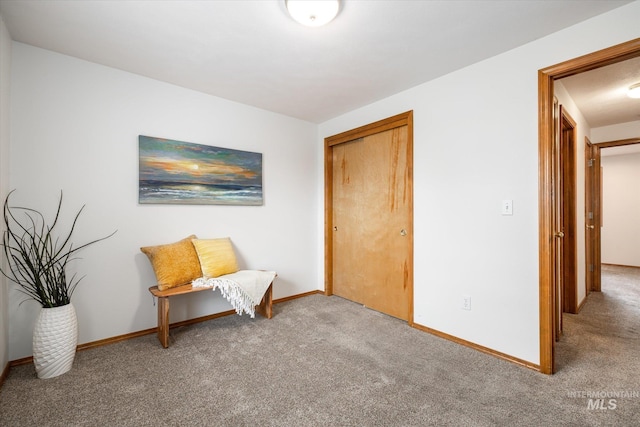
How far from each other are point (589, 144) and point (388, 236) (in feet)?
11.3

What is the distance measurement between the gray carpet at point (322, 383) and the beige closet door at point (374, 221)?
560 millimetres

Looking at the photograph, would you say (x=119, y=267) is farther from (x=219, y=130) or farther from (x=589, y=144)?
(x=589, y=144)

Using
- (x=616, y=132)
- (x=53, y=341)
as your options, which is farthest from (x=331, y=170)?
(x=616, y=132)

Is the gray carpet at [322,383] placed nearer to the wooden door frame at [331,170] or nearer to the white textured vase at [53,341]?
the white textured vase at [53,341]

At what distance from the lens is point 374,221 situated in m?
3.28

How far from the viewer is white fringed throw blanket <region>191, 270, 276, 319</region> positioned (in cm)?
253

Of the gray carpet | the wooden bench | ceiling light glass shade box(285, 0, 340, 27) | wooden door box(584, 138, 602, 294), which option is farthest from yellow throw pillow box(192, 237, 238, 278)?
wooden door box(584, 138, 602, 294)

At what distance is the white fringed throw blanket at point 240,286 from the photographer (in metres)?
2.53

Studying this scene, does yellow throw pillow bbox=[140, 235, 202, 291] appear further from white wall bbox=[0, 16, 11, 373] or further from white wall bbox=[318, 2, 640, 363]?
white wall bbox=[318, 2, 640, 363]

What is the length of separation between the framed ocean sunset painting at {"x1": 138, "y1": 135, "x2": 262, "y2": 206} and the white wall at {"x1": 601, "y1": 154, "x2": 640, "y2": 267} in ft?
24.1

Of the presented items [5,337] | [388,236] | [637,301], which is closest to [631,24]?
[388,236]

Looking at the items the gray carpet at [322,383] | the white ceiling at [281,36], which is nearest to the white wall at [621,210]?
the gray carpet at [322,383]

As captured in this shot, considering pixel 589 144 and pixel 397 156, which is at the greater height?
pixel 589 144

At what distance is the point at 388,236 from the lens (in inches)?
123
